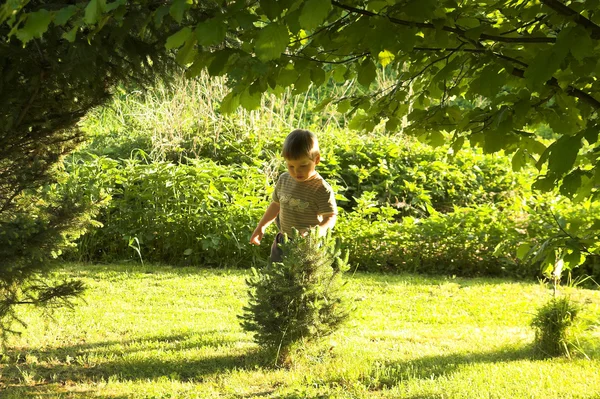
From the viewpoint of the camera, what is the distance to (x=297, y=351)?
455 centimetres

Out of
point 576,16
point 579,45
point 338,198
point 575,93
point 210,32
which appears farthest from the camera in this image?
point 338,198

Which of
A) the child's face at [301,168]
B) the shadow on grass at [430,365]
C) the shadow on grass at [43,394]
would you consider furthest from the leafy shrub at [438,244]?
the shadow on grass at [43,394]

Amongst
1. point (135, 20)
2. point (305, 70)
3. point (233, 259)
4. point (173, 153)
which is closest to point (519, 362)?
point (305, 70)

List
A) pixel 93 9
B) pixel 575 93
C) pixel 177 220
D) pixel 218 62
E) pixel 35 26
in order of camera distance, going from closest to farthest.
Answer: pixel 93 9, pixel 35 26, pixel 218 62, pixel 575 93, pixel 177 220

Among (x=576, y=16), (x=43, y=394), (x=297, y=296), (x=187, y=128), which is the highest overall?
(x=187, y=128)

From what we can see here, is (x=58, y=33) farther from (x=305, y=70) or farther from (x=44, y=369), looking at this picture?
(x=44, y=369)

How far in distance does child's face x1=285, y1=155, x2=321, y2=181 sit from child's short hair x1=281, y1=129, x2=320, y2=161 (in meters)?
0.04

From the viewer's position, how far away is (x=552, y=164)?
2.11 meters

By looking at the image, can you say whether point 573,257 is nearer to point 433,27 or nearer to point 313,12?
point 433,27

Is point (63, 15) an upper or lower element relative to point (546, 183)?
upper

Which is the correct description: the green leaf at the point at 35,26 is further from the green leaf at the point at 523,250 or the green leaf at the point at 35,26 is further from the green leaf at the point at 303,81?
the green leaf at the point at 523,250

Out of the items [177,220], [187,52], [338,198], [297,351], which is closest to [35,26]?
[187,52]

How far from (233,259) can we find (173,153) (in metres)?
2.32

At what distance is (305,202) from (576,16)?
279 centimetres
